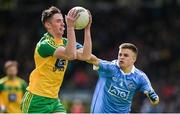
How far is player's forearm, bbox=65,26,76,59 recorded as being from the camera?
9352 millimetres

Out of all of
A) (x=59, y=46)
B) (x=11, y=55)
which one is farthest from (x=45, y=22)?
(x=11, y=55)

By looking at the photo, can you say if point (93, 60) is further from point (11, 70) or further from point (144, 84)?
point (11, 70)

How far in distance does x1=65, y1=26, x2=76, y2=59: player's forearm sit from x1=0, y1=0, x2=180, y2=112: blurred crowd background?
11500 mm

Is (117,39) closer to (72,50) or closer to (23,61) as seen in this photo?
(23,61)

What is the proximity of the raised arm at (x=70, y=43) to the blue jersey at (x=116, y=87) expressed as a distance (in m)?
1.36

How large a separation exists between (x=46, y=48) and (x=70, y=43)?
1.59 ft

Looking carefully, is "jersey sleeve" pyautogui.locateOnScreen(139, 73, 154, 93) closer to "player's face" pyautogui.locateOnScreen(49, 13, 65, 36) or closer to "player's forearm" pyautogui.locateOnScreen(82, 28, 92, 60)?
"player's forearm" pyautogui.locateOnScreen(82, 28, 92, 60)

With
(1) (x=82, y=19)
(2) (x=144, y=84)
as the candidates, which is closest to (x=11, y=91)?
(2) (x=144, y=84)

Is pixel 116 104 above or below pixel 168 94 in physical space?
above

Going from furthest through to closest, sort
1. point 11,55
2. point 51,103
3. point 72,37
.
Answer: point 11,55 → point 51,103 → point 72,37

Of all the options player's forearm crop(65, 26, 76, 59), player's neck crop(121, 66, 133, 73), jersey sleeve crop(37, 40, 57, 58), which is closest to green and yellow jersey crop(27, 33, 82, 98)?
jersey sleeve crop(37, 40, 57, 58)

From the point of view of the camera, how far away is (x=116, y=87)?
11.0m

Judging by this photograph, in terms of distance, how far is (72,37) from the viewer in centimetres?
937

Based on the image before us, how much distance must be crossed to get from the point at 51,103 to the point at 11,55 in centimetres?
1470
